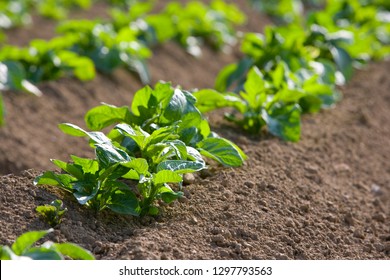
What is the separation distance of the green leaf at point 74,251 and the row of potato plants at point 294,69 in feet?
5.64

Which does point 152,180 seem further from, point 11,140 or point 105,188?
point 11,140

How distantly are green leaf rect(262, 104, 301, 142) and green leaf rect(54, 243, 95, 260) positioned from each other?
204cm

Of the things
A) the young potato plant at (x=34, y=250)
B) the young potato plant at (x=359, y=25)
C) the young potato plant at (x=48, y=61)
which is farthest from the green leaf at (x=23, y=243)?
the young potato plant at (x=359, y=25)

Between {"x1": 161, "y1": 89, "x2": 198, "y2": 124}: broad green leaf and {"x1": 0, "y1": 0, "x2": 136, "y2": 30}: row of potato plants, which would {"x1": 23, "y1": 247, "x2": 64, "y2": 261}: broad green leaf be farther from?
{"x1": 0, "y1": 0, "x2": 136, "y2": 30}: row of potato plants

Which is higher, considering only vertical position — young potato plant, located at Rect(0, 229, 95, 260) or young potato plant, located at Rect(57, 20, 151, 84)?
young potato plant, located at Rect(0, 229, 95, 260)

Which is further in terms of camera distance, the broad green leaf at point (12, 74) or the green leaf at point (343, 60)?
the green leaf at point (343, 60)

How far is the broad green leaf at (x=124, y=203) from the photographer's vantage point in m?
3.31

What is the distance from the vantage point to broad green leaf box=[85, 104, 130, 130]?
385 centimetres

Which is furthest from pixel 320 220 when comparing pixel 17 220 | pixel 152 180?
pixel 17 220

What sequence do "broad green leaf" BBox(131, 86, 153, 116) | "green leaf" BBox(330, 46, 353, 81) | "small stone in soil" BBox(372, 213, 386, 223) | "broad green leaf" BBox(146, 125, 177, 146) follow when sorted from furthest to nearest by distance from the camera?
"green leaf" BBox(330, 46, 353, 81)
"small stone in soil" BBox(372, 213, 386, 223)
"broad green leaf" BBox(131, 86, 153, 116)
"broad green leaf" BBox(146, 125, 177, 146)

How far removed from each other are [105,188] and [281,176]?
3.79 ft

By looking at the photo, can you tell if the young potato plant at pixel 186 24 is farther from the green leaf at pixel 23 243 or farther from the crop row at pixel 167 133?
the green leaf at pixel 23 243

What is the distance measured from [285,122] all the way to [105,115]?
1313mm

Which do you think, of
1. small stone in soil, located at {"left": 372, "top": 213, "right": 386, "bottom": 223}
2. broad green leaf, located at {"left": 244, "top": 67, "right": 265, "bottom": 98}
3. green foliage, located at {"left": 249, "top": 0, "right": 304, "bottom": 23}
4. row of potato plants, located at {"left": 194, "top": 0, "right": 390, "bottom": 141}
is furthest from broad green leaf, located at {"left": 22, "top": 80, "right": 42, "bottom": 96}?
green foliage, located at {"left": 249, "top": 0, "right": 304, "bottom": 23}
